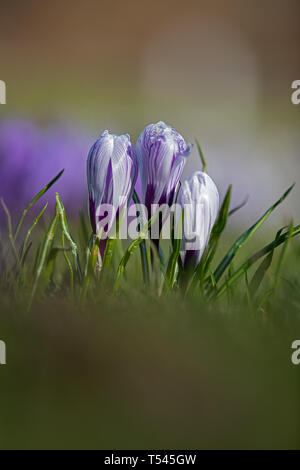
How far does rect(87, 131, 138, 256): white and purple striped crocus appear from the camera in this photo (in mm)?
437

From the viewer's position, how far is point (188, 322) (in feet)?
1.16

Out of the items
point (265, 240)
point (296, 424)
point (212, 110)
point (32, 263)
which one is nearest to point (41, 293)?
point (32, 263)

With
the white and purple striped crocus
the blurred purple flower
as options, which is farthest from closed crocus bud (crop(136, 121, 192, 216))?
the blurred purple flower

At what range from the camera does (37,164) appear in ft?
2.38

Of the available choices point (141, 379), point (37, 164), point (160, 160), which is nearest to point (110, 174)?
point (160, 160)

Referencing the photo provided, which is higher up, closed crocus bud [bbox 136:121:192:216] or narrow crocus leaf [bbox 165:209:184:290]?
closed crocus bud [bbox 136:121:192:216]

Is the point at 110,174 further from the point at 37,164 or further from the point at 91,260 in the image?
the point at 37,164

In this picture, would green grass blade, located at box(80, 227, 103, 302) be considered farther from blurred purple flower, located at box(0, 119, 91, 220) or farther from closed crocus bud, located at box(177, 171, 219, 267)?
blurred purple flower, located at box(0, 119, 91, 220)

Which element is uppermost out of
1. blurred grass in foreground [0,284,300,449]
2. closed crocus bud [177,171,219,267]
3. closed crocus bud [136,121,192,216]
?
closed crocus bud [136,121,192,216]

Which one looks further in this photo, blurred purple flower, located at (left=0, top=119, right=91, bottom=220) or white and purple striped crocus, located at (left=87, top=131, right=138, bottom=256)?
blurred purple flower, located at (left=0, top=119, right=91, bottom=220)

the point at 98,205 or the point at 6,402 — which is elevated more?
the point at 98,205
